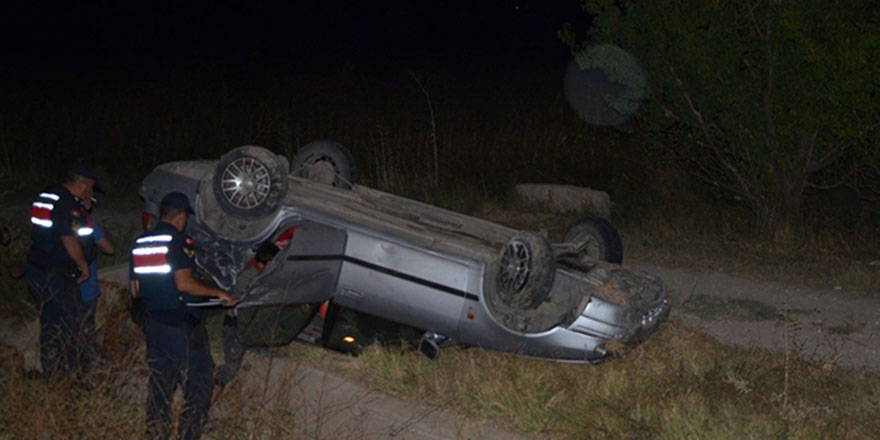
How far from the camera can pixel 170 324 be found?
5.29 m

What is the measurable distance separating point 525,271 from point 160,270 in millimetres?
2357

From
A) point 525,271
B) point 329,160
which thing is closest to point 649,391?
point 525,271

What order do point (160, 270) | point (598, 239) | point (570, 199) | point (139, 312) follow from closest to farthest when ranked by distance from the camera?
point (160, 270), point (139, 312), point (598, 239), point (570, 199)

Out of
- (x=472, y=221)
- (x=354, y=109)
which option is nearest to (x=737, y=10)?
(x=472, y=221)

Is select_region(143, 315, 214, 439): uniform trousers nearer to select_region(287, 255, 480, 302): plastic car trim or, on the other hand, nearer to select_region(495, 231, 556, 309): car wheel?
select_region(287, 255, 480, 302): plastic car trim

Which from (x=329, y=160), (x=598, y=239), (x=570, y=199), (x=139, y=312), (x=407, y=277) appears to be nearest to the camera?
(x=139, y=312)

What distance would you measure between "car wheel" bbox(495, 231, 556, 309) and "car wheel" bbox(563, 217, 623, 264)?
202 centimetres

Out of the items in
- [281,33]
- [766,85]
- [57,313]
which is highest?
[766,85]

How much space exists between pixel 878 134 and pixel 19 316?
8926 millimetres

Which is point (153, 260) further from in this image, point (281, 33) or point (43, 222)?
point (281, 33)

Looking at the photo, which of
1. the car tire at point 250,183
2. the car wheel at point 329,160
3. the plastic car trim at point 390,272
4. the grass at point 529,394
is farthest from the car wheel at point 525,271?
the car wheel at point 329,160

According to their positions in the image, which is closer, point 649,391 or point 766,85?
point 649,391

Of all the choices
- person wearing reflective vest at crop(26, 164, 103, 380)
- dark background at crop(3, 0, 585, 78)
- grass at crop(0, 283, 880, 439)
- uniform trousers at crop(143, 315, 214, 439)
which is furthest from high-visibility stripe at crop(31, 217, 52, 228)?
dark background at crop(3, 0, 585, 78)

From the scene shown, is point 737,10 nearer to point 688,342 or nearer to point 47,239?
point 688,342
